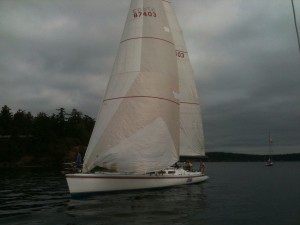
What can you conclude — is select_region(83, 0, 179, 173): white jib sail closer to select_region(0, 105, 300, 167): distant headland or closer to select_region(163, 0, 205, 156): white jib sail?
select_region(163, 0, 205, 156): white jib sail

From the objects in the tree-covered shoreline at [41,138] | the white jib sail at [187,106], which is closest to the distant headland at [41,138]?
the tree-covered shoreline at [41,138]

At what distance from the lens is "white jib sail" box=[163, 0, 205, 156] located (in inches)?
1428

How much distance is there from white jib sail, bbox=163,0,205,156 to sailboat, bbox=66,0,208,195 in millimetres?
6532

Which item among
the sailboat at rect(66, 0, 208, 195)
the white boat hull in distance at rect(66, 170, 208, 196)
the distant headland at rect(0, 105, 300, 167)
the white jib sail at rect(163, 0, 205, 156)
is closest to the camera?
the white boat hull in distance at rect(66, 170, 208, 196)

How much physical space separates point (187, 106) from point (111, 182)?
49.7 ft

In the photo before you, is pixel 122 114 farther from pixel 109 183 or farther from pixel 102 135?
pixel 109 183

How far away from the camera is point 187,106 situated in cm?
3672

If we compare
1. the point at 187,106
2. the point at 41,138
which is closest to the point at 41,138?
the point at 41,138

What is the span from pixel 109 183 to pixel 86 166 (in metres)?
2.27

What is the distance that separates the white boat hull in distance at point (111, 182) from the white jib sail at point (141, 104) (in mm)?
705

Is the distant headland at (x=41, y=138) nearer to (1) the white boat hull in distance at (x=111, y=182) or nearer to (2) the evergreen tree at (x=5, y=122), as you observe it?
(2) the evergreen tree at (x=5, y=122)

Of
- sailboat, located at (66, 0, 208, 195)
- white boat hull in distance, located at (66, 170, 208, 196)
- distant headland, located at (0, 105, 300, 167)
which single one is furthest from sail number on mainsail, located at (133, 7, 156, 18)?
distant headland, located at (0, 105, 300, 167)

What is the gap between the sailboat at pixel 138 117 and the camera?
2473 cm

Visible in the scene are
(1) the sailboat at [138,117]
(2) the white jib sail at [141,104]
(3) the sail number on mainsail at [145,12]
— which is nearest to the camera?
(1) the sailboat at [138,117]
